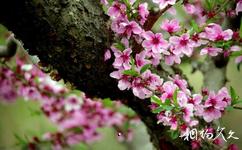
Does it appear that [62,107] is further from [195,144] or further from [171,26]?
[171,26]

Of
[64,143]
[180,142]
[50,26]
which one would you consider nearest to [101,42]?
[50,26]

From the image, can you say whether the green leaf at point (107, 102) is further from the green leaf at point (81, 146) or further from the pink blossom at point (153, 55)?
the pink blossom at point (153, 55)

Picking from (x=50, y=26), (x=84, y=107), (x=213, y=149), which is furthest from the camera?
(x=84, y=107)

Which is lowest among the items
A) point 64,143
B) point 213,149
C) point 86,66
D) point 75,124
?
point 213,149

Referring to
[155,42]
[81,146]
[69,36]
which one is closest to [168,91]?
[155,42]

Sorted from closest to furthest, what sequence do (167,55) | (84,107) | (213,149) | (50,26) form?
(50,26) < (167,55) < (213,149) < (84,107)

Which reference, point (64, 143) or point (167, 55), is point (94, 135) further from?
point (167, 55)

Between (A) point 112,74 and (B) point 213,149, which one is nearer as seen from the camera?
(A) point 112,74

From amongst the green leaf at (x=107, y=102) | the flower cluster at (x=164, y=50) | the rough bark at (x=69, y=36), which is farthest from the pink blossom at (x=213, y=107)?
the green leaf at (x=107, y=102)
